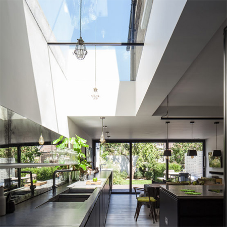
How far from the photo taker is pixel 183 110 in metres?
6.63

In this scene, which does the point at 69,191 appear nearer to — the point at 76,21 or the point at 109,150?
the point at 76,21

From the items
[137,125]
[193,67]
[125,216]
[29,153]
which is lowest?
[125,216]

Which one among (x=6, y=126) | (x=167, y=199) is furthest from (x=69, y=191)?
(x=6, y=126)

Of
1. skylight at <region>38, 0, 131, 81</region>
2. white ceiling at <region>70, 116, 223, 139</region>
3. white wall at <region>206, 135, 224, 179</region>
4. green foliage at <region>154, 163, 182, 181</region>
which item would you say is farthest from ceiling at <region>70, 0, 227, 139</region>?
green foliage at <region>154, 163, 182, 181</region>

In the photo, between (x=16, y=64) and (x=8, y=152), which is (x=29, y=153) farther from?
(x=16, y=64)

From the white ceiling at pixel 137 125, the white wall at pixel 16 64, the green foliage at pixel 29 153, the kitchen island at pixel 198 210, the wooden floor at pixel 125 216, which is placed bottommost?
the wooden floor at pixel 125 216

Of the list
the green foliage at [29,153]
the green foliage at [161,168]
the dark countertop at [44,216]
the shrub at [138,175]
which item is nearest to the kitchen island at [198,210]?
the dark countertop at [44,216]

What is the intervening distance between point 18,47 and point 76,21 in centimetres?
124

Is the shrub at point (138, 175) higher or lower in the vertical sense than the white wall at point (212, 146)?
lower

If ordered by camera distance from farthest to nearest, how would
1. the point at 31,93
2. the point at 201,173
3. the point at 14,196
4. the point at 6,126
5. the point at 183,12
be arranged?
the point at 201,173 → the point at 31,93 → the point at 14,196 → the point at 6,126 → the point at 183,12

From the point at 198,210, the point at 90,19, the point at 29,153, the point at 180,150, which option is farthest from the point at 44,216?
the point at 180,150

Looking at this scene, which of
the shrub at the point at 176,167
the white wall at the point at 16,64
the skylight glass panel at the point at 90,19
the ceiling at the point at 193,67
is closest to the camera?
the ceiling at the point at 193,67

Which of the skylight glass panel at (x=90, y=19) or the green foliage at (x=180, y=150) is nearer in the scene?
the skylight glass panel at (x=90, y=19)

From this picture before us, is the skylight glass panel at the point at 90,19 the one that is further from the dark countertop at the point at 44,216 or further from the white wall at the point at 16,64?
the dark countertop at the point at 44,216
